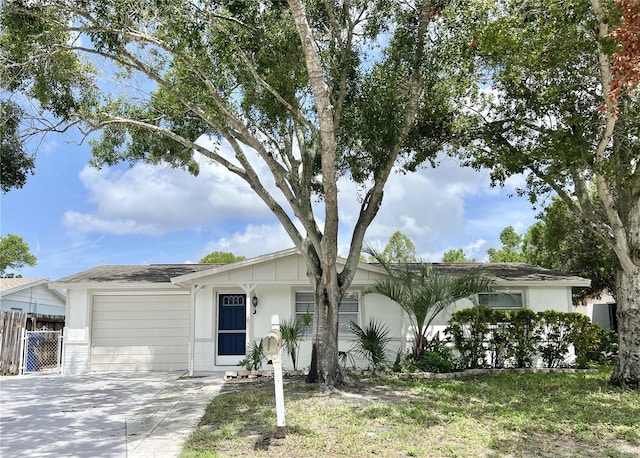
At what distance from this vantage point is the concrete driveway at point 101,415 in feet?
21.6

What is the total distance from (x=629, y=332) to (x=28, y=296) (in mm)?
23729

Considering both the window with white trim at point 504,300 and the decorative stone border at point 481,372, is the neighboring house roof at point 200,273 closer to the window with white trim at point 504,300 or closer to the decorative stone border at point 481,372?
the window with white trim at point 504,300

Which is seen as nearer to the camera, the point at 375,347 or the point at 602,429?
the point at 602,429

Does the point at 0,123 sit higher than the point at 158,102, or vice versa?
the point at 158,102

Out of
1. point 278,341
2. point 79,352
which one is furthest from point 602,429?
point 79,352

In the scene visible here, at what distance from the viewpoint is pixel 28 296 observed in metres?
24.0

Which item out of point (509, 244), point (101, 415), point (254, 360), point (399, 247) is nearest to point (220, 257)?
point (399, 247)

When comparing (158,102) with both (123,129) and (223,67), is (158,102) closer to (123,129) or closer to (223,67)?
(123,129)

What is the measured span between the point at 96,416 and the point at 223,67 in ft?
21.5

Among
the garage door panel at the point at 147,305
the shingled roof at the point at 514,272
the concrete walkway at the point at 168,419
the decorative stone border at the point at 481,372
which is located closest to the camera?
the concrete walkway at the point at 168,419

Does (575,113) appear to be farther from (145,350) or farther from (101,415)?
(145,350)

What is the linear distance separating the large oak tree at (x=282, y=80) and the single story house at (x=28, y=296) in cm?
1407

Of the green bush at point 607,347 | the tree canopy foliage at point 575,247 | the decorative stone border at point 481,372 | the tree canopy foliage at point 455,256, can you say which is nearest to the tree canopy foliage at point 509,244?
the tree canopy foliage at point 455,256

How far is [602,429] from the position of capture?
23.3ft
